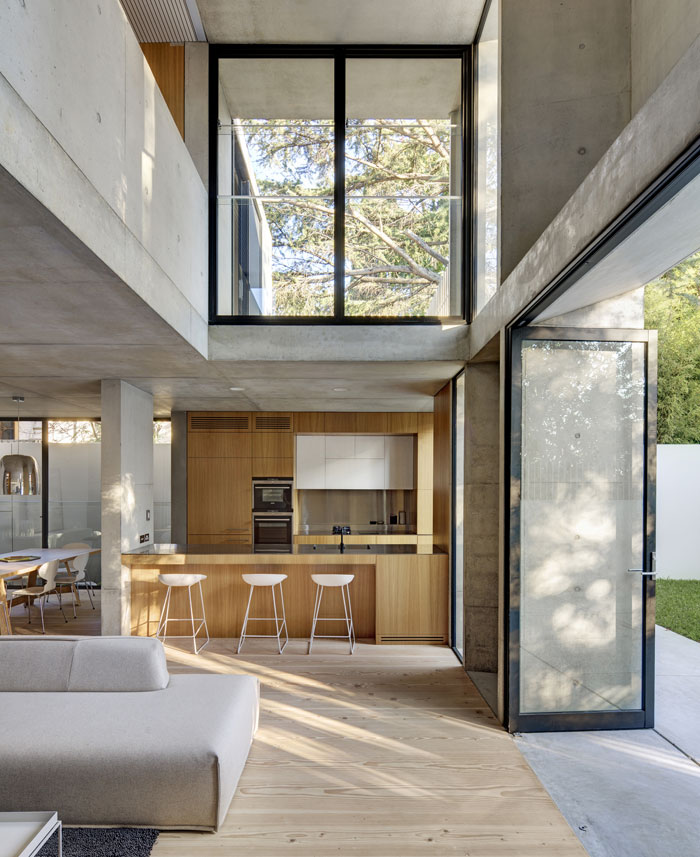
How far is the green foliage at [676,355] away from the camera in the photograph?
8.41 m

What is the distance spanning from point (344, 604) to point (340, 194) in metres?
3.87

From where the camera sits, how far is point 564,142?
12.9 feet

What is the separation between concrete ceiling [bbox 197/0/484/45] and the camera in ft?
15.7

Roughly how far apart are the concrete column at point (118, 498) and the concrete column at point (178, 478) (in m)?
2.13

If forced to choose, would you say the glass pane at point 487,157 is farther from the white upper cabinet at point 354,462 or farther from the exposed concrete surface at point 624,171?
the white upper cabinet at point 354,462

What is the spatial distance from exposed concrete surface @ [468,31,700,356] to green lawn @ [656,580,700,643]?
6241mm

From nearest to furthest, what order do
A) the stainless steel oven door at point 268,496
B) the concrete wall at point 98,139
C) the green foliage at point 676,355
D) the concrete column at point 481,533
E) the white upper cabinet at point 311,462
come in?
the concrete wall at point 98,139, the concrete column at point 481,533, the green foliage at point 676,355, the stainless steel oven door at point 268,496, the white upper cabinet at point 311,462

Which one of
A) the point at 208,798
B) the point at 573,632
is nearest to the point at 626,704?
the point at 573,632

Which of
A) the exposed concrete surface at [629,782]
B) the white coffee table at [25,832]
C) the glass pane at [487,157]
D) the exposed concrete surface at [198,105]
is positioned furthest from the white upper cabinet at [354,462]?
the white coffee table at [25,832]

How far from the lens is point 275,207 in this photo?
5.08m

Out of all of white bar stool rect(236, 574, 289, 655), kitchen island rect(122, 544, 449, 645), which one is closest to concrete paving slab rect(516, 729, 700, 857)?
kitchen island rect(122, 544, 449, 645)

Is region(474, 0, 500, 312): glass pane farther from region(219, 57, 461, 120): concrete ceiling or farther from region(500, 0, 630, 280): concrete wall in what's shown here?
region(219, 57, 461, 120): concrete ceiling

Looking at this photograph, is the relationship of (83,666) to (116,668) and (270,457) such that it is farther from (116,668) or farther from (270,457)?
(270,457)

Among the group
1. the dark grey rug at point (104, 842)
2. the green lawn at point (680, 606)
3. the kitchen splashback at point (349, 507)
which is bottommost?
the green lawn at point (680, 606)
